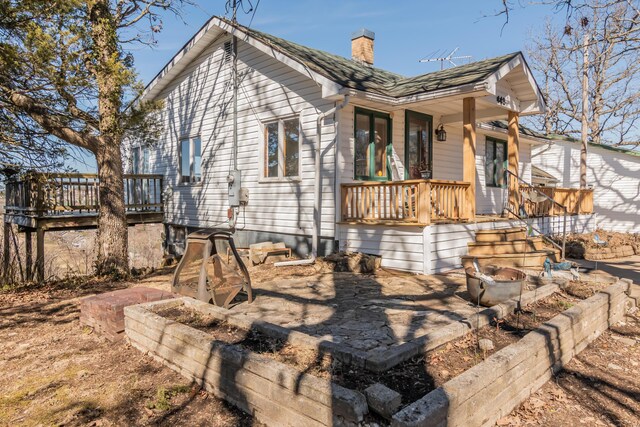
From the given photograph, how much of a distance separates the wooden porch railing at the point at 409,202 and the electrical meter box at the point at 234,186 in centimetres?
317

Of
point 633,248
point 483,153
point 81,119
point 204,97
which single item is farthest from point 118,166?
point 633,248

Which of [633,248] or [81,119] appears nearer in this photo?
[81,119]

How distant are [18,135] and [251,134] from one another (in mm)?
5133

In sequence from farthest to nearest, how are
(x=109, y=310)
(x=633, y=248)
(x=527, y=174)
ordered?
(x=527, y=174) < (x=633, y=248) < (x=109, y=310)

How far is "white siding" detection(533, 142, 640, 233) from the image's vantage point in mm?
16969

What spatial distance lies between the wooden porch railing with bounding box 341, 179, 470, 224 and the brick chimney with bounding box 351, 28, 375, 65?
6213 mm

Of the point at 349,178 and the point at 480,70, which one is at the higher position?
the point at 480,70

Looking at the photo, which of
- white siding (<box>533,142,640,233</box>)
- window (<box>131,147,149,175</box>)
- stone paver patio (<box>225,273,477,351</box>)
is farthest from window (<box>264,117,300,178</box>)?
white siding (<box>533,142,640,233</box>)

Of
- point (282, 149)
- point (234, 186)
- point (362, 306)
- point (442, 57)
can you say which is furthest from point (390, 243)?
point (442, 57)

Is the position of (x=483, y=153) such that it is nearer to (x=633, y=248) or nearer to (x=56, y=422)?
(x=633, y=248)

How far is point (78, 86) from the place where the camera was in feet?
24.0

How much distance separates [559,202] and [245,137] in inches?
392

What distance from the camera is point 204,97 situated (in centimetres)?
1295

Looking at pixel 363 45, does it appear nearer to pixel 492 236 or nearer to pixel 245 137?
pixel 245 137
